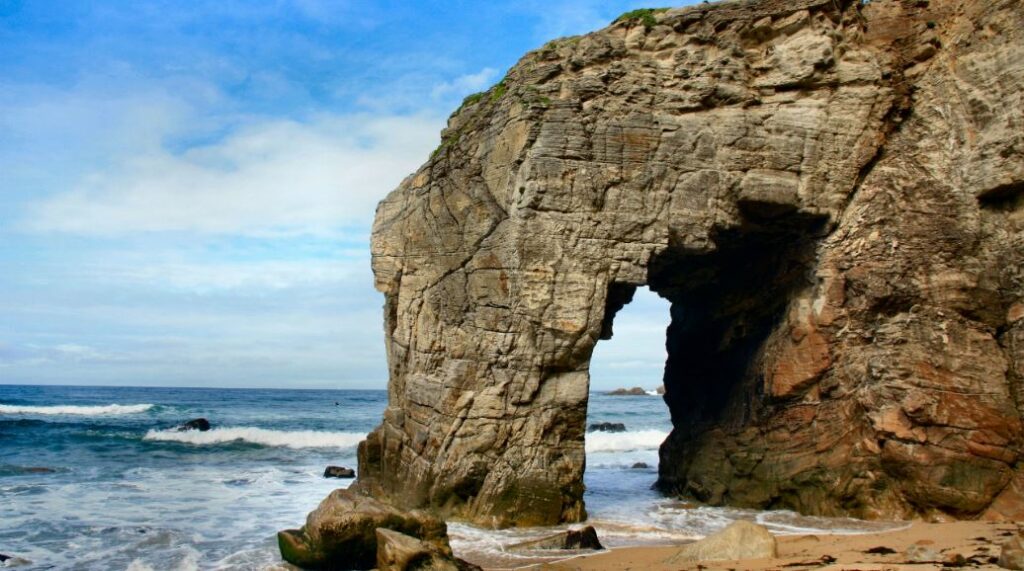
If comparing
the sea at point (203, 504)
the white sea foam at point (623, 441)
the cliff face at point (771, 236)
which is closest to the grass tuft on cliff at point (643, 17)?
the cliff face at point (771, 236)

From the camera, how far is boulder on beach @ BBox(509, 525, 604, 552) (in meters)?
10.8

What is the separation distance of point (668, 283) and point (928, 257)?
5198 millimetres

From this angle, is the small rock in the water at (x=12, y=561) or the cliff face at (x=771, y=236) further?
the cliff face at (x=771, y=236)

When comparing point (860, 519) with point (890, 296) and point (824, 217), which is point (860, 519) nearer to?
point (890, 296)

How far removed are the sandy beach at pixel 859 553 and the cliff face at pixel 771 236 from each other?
5.51 ft

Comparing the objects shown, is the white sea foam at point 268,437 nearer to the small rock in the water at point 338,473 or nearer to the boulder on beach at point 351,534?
the small rock in the water at point 338,473

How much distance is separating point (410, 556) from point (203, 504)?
28.9 feet

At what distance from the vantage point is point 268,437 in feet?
117

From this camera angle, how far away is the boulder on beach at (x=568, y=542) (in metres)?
10.8

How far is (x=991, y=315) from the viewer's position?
41.8 feet

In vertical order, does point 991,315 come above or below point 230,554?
above

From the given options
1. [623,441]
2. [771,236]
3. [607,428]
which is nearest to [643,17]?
[771,236]

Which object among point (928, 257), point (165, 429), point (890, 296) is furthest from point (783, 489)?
point (165, 429)

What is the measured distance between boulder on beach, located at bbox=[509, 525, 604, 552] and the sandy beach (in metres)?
0.31
